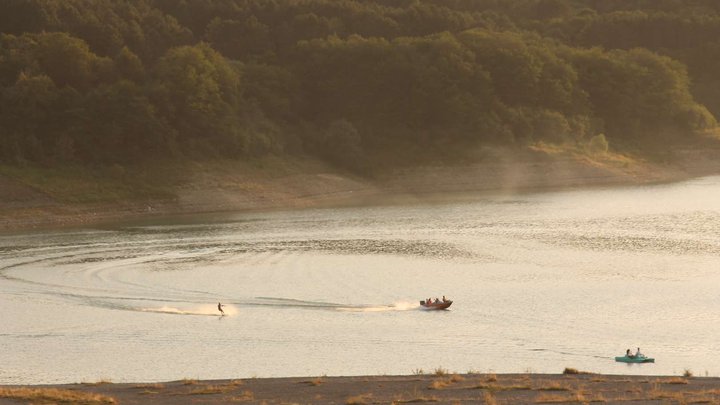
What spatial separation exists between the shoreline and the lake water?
3.95 meters

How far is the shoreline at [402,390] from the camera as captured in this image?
49.0m

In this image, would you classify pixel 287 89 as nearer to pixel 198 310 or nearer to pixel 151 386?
pixel 198 310

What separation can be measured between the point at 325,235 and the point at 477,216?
19006 millimetres

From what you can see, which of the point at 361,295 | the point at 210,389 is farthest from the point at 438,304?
the point at 210,389

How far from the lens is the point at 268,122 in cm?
16275

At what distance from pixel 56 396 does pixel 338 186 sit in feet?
337

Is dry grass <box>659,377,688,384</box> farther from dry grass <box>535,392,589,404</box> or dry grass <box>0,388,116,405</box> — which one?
dry grass <box>0,388,116,405</box>

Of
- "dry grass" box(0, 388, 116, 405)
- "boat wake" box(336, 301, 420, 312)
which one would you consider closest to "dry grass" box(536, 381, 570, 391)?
"dry grass" box(0, 388, 116, 405)

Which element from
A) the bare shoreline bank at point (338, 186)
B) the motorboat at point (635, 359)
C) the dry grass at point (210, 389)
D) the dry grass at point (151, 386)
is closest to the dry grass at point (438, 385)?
the dry grass at point (210, 389)

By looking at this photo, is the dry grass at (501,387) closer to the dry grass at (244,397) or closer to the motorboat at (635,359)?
the dry grass at (244,397)

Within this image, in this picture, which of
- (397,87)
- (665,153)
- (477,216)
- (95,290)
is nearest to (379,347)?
(95,290)

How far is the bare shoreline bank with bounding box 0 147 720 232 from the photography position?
416 ft

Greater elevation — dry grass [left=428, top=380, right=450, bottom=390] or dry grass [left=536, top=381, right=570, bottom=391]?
dry grass [left=536, top=381, right=570, bottom=391]

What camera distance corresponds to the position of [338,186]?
152m
